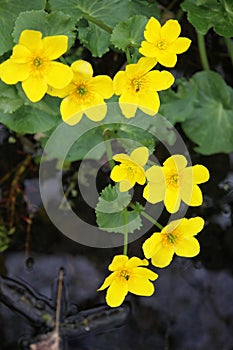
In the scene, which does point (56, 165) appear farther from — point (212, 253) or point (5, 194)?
point (212, 253)

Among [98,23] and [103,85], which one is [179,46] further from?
[98,23]

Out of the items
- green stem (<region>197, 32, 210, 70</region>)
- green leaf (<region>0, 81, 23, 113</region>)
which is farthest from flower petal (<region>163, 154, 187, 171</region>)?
green stem (<region>197, 32, 210, 70</region>)

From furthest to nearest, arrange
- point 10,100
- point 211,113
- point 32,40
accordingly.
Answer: point 211,113
point 10,100
point 32,40

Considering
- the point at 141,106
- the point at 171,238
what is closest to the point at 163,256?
the point at 171,238

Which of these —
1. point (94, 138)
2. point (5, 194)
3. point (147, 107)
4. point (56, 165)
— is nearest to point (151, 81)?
point (147, 107)

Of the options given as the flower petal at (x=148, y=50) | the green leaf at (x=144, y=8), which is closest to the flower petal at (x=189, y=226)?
the flower petal at (x=148, y=50)

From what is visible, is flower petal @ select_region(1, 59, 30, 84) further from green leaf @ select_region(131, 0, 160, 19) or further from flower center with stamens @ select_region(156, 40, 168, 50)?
green leaf @ select_region(131, 0, 160, 19)

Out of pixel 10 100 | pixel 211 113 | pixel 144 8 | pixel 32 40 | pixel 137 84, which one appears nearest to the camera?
pixel 32 40
